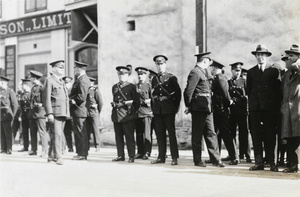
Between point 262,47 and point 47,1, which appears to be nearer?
point 262,47

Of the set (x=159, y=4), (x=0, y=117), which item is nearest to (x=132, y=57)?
(x=159, y=4)

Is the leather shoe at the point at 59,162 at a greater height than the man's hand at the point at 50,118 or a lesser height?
lesser

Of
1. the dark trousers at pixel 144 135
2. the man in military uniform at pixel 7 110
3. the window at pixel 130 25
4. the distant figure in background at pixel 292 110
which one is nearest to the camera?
the distant figure in background at pixel 292 110

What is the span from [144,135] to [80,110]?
5.39ft

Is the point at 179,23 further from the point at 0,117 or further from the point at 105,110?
the point at 0,117

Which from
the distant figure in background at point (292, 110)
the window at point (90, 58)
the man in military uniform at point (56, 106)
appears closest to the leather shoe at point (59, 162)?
the man in military uniform at point (56, 106)

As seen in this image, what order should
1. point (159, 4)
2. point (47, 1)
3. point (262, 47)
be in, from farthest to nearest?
point (47, 1)
point (159, 4)
point (262, 47)

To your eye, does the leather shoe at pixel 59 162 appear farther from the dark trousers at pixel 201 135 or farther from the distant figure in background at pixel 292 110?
the distant figure in background at pixel 292 110

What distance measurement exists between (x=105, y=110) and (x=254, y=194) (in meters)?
9.88

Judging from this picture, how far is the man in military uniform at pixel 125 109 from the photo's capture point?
10.0 m

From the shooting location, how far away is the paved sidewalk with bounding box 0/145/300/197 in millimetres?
6223

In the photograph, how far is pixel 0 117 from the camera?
1201cm

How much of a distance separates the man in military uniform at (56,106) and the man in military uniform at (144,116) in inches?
71.3

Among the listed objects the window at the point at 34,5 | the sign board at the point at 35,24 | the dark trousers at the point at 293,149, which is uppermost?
the window at the point at 34,5
